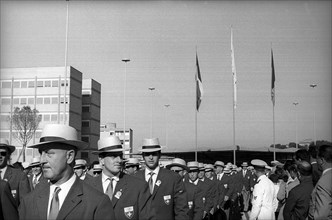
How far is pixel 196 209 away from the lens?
12.4m

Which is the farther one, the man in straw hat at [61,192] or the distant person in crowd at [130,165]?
the distant person in crowd at [130,165]

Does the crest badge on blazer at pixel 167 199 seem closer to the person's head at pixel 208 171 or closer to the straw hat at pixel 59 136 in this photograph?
the straw hat at pixel 59 136

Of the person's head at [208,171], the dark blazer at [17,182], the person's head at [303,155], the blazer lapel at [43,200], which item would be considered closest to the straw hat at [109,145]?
the dark blazer at [17,182]

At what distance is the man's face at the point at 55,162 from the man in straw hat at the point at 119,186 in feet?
6.85

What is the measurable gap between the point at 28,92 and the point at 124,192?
8828cm

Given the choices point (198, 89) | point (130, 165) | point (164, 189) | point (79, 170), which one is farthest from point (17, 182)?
point (198, 89)

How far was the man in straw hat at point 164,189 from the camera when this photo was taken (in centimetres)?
804

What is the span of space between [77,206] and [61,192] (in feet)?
0.61

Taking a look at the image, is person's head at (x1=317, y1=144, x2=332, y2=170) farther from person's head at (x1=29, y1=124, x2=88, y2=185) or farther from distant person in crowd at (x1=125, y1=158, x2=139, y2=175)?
distant person in crowd at (x1=125, y1=158, x2=139, y2=175)

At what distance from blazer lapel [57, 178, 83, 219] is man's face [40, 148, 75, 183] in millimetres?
129

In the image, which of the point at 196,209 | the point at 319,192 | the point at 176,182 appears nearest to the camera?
the point at 319,192

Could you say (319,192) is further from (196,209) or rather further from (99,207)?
(196,209)

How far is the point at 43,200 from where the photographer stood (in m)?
4.23

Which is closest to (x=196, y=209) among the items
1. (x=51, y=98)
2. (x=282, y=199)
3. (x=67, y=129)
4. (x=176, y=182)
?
(x=282, y=199)
